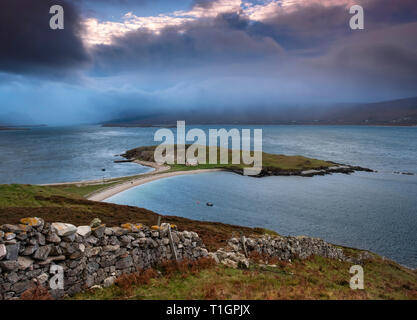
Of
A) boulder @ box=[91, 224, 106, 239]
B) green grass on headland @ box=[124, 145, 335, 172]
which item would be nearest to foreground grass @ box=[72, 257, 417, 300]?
boulder @ box=[91, 224, 106, 239]

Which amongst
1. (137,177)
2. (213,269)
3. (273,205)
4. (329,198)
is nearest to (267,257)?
(213,269)

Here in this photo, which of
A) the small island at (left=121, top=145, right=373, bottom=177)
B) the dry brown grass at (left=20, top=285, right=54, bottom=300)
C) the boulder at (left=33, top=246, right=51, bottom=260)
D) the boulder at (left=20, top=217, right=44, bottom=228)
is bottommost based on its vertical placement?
the small island at (left=121, top=145, right=373, bottom=177)

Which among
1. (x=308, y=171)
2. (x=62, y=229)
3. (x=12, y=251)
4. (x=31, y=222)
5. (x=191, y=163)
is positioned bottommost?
(x=308, y=171)

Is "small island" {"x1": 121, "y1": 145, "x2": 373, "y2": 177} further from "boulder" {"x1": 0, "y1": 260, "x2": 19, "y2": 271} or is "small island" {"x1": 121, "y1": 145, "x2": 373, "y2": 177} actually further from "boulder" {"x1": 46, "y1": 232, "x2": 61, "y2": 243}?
"boulder" {"x1": 0, "y1": 260, "x2": 19, "y2": 271}

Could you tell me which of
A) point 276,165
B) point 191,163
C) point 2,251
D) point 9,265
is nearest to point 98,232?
point 9,265

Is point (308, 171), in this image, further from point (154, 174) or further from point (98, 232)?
point (98, 232)

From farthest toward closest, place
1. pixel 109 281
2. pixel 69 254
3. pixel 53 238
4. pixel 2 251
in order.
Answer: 1. pixel 109 281
2. pixel 69 254
3. pixel 53 238
4. pixel 2 251

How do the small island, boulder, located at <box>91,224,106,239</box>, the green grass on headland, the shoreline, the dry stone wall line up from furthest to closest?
the green grass on headland
the small island
the shoreline
boulder, located at <box>91,224,106,239</box>
the dry stone wall

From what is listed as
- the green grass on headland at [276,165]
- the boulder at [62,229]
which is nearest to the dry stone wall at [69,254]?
the boulder at [62,229]

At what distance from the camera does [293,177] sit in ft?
359

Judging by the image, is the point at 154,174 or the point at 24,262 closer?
the point at 24,262

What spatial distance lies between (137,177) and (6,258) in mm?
92477

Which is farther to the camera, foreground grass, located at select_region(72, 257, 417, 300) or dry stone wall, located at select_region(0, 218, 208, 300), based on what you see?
foreground grass, located at select_region(72, 257, 417, 300)
